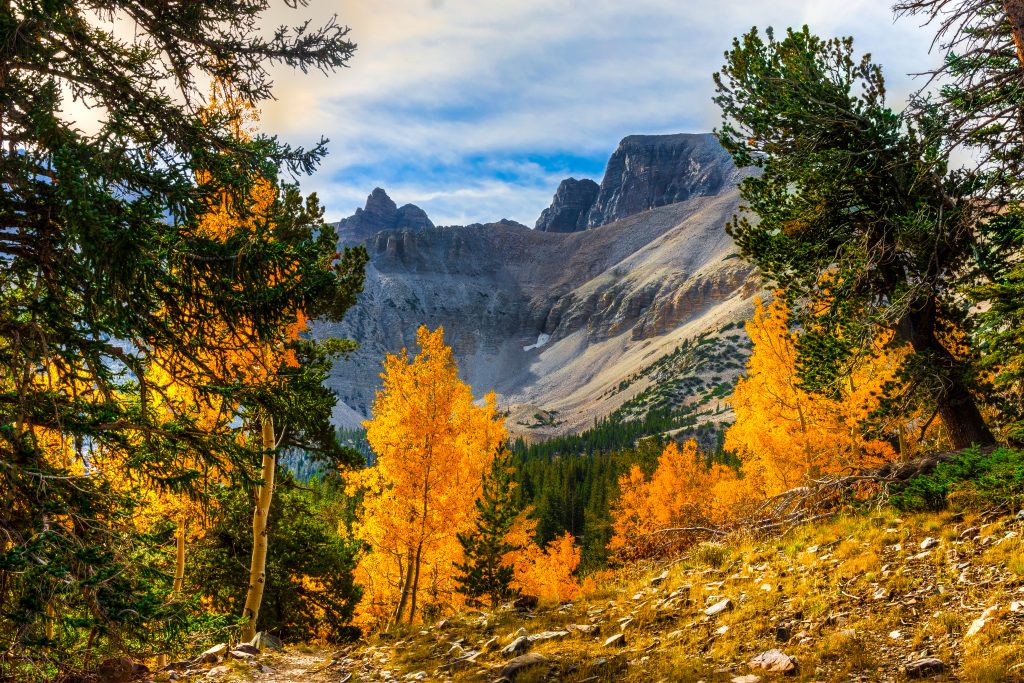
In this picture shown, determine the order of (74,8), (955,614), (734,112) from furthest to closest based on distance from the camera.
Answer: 1. (734,112)
2. (74,8)
3. (955,614)

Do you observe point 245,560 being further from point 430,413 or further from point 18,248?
point 18,248

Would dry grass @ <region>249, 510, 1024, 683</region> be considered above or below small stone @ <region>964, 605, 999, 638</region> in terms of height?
below

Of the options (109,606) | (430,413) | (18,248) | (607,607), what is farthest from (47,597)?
(430,413)

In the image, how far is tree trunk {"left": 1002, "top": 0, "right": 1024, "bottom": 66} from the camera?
788cm

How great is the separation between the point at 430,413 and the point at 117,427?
12276 millimetres

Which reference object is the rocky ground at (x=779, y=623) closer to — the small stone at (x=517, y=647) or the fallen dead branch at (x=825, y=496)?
the small stone at (x=517, y=647)

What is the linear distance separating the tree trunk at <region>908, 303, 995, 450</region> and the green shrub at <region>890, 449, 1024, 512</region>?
8.84ft

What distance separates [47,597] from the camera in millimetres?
A: 4902

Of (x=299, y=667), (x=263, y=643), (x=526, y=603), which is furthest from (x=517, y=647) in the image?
(x=263, y=643)

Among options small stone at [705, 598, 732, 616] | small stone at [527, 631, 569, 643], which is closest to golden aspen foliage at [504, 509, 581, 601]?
small stone at [527, 631, 569, 643]

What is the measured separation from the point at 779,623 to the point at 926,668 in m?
2.09

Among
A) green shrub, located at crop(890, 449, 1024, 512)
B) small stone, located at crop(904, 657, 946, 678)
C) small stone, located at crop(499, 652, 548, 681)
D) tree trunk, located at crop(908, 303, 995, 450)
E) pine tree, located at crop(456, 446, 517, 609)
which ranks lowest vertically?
pine tree, located at crop(456, 446, 517, 609)

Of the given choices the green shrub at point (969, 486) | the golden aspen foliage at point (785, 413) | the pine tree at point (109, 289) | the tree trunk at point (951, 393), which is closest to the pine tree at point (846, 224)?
the tree trunk at point (951, 393)

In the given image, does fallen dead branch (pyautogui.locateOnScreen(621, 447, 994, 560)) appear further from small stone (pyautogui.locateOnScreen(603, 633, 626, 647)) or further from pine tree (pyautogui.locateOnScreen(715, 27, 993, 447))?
small stone (pyautogui.locateOnScreen(603, 633, 626, 647))
